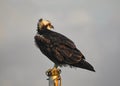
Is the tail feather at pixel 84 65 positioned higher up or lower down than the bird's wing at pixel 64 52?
lower down

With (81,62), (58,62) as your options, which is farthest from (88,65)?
(58,62)

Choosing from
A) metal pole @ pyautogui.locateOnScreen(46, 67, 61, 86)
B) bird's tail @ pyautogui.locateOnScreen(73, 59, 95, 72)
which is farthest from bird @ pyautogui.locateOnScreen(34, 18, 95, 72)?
metal pole @ pyautogui.locateOnScreen(46, 67, 61, 86)

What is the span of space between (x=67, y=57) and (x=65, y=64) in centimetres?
32

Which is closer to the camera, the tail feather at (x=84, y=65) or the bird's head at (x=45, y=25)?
the tail feather at (x=84, y=65)

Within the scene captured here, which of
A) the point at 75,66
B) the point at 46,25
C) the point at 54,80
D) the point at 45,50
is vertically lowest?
the point at 54,80

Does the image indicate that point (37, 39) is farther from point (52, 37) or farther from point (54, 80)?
point (54, 80)

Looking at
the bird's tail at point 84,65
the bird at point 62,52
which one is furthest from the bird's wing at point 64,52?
the bird's tail at point 84,65

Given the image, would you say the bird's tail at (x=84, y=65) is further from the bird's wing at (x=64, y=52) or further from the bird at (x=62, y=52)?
the bird's wing at (x=64, y=52)

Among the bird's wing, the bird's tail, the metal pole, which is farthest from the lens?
the bird's tail

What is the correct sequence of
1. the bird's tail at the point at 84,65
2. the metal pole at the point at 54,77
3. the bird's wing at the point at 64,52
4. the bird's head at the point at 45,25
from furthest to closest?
the bird's head at the point at 45,25 → the bird's tail at the point at 84,65 → the bird's wing at the point at 64,52 → the metal pole at the point at 54,77

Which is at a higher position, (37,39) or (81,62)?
(37,39)

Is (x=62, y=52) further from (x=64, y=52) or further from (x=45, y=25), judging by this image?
(x=45, y=25)

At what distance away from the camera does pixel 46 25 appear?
16609 mm

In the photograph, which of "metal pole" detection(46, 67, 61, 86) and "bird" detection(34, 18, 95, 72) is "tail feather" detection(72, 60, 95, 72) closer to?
"bird" detection(34, 18, 95, 72)
